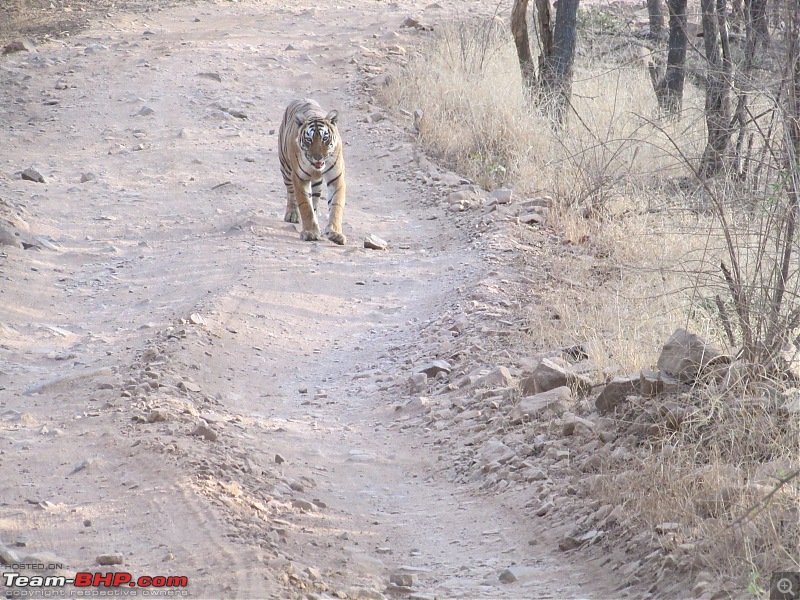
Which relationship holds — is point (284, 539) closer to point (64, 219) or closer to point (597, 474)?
point (597, 474)

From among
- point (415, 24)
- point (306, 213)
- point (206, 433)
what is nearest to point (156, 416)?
point (206, 433)

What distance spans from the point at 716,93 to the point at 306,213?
159 inches

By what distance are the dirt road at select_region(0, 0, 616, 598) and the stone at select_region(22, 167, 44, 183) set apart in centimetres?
10

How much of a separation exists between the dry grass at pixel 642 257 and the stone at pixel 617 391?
0.76 feet

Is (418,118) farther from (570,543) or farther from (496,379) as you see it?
(570,543)

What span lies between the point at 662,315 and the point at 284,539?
3.16 metres

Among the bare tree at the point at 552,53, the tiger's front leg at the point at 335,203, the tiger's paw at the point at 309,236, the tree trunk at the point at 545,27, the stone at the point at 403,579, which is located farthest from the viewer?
the tree trunk at the point at 545,27

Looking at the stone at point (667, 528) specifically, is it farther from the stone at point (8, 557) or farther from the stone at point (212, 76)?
the stone at point (212, 76)

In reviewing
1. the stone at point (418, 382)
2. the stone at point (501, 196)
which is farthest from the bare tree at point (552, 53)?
the stone at point (418, 382)

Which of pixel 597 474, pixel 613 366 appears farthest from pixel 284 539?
pixel 613 366

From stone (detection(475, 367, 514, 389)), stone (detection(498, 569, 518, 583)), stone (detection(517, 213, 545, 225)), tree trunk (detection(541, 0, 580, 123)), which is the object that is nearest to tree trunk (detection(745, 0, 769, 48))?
stone (detection(475, 367, 514, 389))

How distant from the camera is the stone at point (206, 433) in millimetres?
4723

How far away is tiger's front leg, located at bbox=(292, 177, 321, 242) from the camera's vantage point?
8938mm

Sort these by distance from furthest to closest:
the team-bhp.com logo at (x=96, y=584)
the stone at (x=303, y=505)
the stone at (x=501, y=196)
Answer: the stone at (x=501, y=196) < the stone at (x=303, y=505) < the team-bhp.com logo at (x=96, y=584)
